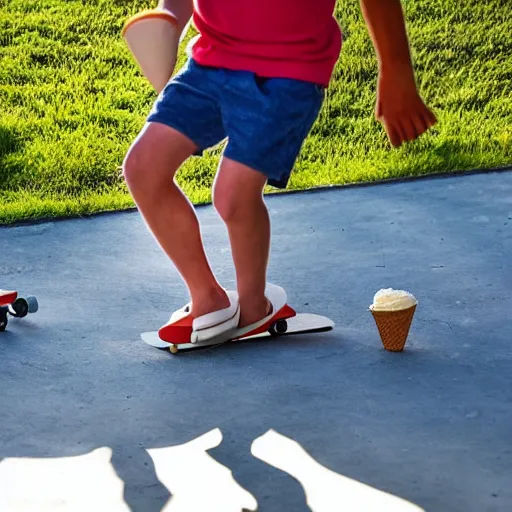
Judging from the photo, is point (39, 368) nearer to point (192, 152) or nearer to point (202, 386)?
point (202, 386)

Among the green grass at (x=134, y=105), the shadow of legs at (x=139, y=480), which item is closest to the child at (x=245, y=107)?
the shadow of legs at (x=139, y=480)

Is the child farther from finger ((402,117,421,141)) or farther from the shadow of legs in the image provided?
the shadow of legs

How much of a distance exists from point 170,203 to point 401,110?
642 millimetres

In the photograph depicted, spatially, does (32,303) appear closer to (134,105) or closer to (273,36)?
(273,36)

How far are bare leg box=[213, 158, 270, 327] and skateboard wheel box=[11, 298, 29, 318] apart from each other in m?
0.61

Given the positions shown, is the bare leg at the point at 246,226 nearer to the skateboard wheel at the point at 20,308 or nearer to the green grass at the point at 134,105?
the skateboard wheel at the point at 20,308

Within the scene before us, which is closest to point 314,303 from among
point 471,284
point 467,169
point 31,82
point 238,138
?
point 471,284

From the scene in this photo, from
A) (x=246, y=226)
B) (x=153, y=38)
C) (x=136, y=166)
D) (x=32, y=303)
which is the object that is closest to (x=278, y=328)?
(x=246, y=226)

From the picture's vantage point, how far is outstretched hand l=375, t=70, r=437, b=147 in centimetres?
275

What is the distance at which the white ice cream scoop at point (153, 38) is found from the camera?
291 centimetres

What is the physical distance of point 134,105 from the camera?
6672 millimetres

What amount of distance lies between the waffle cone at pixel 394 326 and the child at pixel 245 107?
0.37 metres

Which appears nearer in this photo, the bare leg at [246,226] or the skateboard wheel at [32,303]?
the bare leg at [246,226]

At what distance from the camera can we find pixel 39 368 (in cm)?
291
